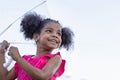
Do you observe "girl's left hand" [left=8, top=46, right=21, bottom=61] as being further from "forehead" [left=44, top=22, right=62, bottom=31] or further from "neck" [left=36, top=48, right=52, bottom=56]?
"forehead" [left=44, top=22, right=62, bottom=31]

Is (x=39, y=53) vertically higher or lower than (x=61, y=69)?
higher

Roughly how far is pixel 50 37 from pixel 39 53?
0.60 ft

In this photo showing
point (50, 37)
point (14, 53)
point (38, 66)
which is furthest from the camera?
point (50, 37)

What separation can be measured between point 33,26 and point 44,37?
32 cm

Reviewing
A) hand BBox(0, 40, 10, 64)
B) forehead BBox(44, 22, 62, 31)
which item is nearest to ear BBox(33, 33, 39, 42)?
forehead BBox(44, 22, 62, 31)

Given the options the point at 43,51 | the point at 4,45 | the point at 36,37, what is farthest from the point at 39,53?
the point at 4,45

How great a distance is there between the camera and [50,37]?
2.71 meters

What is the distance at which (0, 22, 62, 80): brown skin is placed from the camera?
2.41m

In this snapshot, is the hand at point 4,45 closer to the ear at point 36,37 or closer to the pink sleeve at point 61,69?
the ear at point 36,37

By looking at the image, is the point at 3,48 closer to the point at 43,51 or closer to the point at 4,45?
the point at 4,45

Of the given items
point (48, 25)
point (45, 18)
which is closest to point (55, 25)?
point (48, 25)

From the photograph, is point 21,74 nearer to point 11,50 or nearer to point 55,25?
point 11,50

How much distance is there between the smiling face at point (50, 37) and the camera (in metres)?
2.71

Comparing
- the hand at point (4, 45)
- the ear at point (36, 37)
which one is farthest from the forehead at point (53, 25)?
the hand at point (4, 45)
